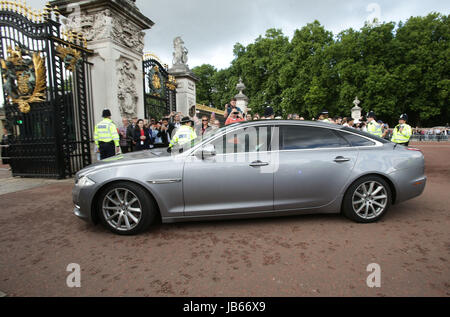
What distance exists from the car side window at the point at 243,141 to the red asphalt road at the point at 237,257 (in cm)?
107

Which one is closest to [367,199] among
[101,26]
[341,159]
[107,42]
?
[341,159]

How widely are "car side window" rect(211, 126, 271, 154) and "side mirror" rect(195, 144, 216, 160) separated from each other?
12 cm

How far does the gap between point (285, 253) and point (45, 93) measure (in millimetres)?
8044

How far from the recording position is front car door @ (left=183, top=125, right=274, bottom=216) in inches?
135

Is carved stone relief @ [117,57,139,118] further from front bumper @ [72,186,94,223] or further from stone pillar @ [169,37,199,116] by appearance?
front bumper @ [72,186,94,223]

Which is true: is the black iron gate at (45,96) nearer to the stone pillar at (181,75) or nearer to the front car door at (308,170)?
the stone pillar at (181,75)

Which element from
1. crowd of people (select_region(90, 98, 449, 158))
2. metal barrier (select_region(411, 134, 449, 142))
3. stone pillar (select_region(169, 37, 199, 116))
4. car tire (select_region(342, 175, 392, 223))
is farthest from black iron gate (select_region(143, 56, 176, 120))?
metal barrier (select_region(411, 134, 449, 142))

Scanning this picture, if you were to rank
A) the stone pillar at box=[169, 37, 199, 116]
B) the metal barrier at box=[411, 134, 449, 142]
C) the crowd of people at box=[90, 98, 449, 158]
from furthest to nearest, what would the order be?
the metal barrier at box=[411, 134, 449, 142]
the stone pillar at box=[169, 37, 199, 116]
the crowd of people at box=[90, 98, 449, 158]

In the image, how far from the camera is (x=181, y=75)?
12.7 metres

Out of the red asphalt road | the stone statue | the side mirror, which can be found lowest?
the red asphalt road

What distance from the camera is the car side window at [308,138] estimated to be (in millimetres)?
3697

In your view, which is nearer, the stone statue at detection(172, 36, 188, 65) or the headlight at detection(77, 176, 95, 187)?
the headlight at detection(77, 176, 95, 187)
